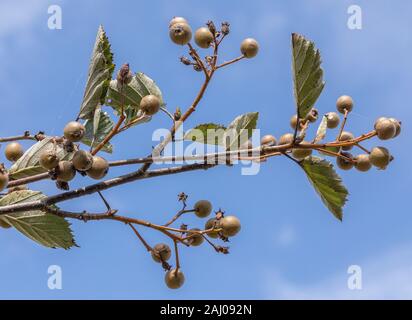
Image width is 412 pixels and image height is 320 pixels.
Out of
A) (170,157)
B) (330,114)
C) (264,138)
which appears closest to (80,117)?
(170,157)

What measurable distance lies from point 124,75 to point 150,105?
243 mm

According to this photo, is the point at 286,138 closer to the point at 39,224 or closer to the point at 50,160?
the point at 50,160

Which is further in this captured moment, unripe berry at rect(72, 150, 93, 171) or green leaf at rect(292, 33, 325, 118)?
green leaf at rect(292, 33, 325, 118)

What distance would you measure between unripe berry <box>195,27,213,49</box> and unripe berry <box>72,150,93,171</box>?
3.20ft

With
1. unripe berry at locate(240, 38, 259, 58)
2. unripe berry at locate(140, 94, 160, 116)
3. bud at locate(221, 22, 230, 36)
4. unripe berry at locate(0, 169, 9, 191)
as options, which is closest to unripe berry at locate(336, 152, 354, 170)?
unripe berry at locate(240, 38, 259, 58)

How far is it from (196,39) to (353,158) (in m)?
1.13

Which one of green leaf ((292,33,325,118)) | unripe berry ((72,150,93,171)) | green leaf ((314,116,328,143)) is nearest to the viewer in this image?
unripe berry ((72,150,93,171))

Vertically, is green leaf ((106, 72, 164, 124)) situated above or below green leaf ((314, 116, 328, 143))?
above

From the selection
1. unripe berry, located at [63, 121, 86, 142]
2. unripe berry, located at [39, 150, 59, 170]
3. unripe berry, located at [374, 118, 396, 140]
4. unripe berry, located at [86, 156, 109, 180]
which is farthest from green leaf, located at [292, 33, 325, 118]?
unripe berry, located at [39, 150, 59, 170]

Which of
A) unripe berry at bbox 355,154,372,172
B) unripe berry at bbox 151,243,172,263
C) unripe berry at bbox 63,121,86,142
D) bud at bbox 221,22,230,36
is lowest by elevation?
unripe berry at bbox 151,243,172,263

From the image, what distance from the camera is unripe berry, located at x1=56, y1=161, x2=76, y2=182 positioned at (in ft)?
10.5

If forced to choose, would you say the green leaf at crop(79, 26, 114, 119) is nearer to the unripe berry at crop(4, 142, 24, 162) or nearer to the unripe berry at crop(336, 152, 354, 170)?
the unripe berry at crop(4, 142, 24, 162)

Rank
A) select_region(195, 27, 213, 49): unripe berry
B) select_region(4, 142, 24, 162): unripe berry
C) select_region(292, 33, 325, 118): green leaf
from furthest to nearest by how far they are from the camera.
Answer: select_region(4, 142, 24, 162): unripe berry, select_region(195, 27, 213, 49): unripe berry, select_region(292, 33, 325, 118): green leaf

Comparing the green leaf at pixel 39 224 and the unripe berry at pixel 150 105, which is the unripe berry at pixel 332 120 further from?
the green leaf at pixel 39 224
